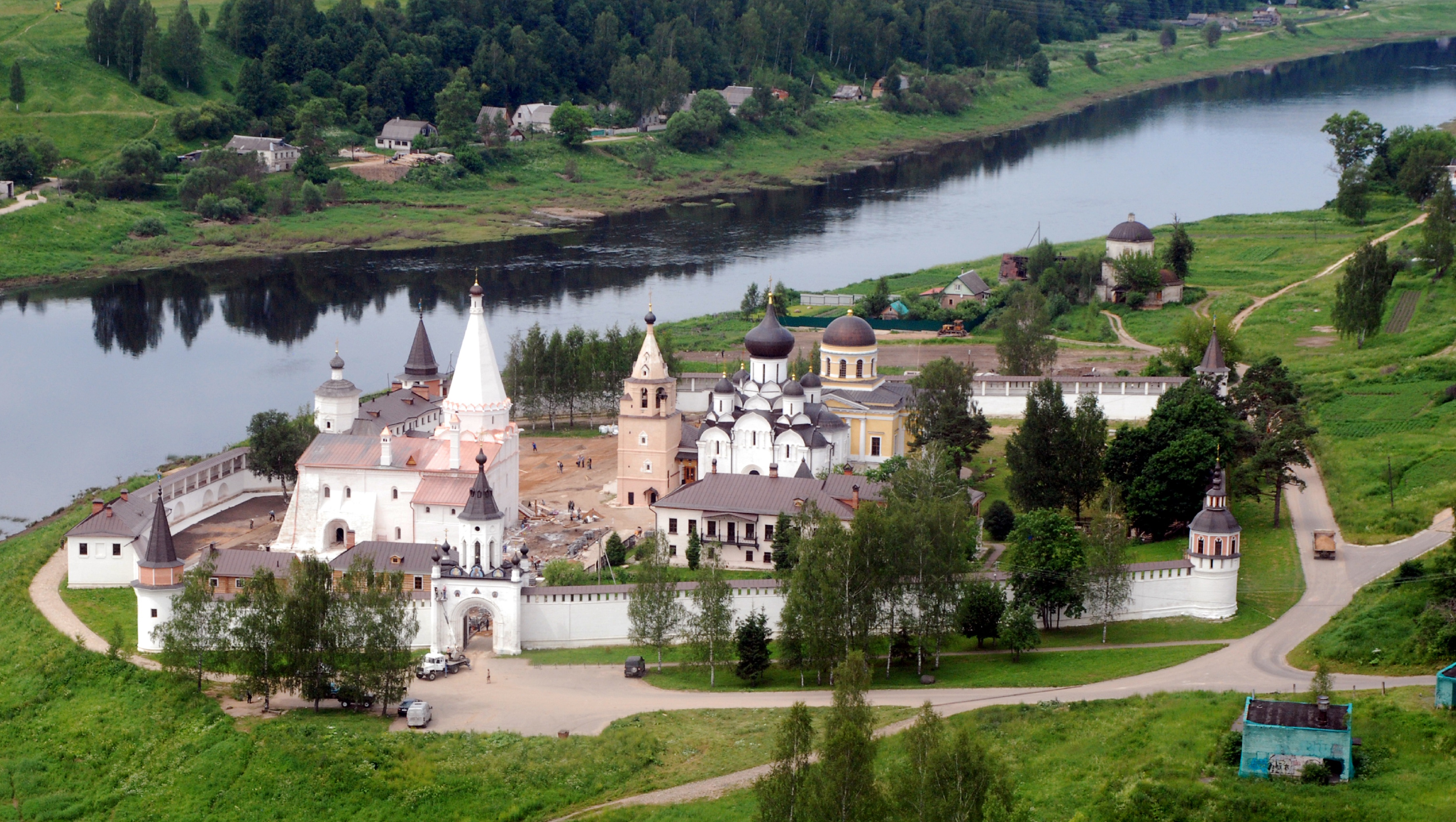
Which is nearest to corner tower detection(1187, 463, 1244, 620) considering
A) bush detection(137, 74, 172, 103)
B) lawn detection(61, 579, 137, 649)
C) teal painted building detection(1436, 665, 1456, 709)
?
teal painted building detection(1436, 665, 1456, 709)

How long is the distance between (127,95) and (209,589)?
232 ft

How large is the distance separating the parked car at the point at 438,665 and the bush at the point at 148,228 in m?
57.2

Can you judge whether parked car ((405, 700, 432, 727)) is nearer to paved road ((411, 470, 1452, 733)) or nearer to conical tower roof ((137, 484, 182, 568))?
paved road ((411, 470, 1452, 733))

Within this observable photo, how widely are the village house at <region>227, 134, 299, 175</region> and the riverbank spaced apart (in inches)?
133

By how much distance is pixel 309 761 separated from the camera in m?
32.4

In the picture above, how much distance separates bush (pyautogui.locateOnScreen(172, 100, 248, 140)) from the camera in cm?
9781

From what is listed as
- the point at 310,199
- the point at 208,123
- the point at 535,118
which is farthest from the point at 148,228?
the point at 535,118

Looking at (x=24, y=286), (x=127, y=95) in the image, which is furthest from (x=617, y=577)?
(x=127, y=95)

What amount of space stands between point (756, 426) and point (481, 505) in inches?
427

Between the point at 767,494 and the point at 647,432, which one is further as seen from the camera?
the point at 647,432

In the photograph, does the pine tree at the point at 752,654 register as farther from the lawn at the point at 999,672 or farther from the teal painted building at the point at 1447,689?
the teal painted building at the point at 1447,689

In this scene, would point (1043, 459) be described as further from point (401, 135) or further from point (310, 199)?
point (401, 135)

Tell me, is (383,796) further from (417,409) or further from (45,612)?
(417,409)

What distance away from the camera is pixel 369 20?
114 meters
